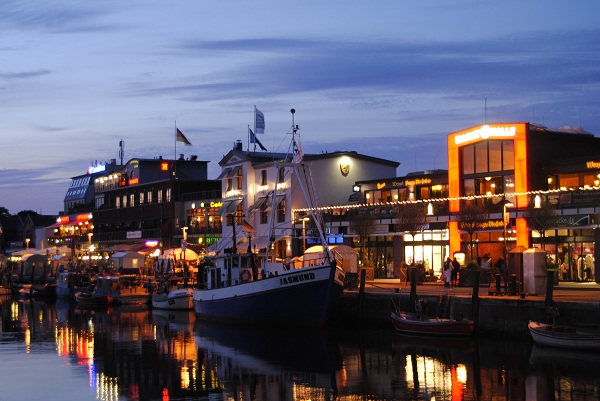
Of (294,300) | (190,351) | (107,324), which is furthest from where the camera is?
(107,324)

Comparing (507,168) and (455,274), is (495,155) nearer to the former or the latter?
(507,168)

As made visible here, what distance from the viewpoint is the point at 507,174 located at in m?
64.2

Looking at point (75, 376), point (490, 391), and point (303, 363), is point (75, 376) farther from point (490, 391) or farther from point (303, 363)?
point (490, 391)

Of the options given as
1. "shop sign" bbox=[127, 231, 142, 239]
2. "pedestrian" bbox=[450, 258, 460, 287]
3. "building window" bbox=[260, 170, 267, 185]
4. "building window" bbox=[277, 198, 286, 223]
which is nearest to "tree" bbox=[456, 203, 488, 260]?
"pedestrian" bbox=[450, 258, 460, 287]

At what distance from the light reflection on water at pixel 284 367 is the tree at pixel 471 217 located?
12837mm

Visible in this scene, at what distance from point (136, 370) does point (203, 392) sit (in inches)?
267

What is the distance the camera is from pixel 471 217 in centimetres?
6112

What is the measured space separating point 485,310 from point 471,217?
16.7m

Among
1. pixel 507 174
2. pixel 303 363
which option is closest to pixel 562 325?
pixel 303 363

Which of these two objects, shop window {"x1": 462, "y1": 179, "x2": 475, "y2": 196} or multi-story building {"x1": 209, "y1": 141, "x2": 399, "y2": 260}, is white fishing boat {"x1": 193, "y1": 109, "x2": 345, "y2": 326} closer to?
shop window {"x1": 462, "y1": 179, "x2": 475, "y2": 196}

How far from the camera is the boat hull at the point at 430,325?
146 feet

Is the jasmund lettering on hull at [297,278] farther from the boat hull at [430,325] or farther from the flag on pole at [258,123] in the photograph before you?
the flag on pole at [258,123]

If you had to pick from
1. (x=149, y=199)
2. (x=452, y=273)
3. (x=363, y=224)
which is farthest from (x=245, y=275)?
(x=149, y=199)

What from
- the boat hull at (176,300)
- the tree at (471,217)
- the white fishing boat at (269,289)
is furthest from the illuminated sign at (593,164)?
the boat hull at (176,300)
